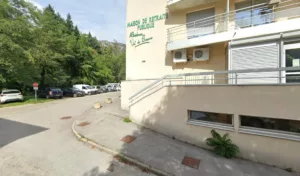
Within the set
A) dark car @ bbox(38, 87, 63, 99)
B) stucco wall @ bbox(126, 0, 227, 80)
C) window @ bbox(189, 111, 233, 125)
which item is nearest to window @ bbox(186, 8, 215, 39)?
stucco wall @ bbox(126, 0, 227, 80)

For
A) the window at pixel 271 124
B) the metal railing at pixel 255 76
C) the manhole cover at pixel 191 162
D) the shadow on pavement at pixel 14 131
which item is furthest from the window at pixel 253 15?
the shadow on pavement at pixel 14 131

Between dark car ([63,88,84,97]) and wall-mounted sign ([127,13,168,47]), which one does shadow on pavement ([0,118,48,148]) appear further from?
dark car ([63,88,84,97])

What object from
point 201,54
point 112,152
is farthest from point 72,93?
point 201,54

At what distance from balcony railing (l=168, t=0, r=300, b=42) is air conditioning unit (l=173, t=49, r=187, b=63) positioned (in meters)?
1.14

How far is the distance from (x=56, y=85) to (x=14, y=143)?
26292 mm

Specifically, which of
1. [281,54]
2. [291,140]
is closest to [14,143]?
[291,140]

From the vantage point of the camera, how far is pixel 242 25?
7.81 meters

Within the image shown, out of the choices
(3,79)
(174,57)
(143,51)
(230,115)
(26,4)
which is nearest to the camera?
(230,115)

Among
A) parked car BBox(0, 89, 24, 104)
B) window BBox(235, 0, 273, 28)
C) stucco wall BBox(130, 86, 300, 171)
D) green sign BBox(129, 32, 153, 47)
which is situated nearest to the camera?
stucco wall BBox(130, 86, 300, 171)

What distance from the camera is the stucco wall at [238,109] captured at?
455cm

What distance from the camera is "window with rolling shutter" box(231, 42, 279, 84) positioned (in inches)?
244

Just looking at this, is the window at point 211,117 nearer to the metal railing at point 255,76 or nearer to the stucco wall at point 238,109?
the stucco wall at point 238,109

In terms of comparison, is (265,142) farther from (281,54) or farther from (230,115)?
(281,54)

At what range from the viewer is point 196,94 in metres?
6.01
